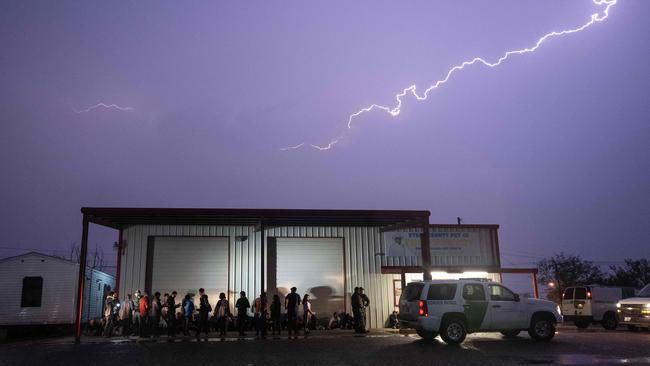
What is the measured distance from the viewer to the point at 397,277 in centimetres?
2341

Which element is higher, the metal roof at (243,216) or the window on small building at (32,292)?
the metal roof at (243,216)

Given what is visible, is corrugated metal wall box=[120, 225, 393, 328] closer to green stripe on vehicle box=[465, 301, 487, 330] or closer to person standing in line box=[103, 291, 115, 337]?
person standing in line box=[103, 291, 115, 337]

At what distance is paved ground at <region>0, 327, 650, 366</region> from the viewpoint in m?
11.2

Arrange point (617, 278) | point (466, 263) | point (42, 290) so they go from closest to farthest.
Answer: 1. point (42, 290)
2. point (466, 263)
3. point (617, 278)

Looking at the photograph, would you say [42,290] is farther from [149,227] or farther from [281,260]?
[281,260]

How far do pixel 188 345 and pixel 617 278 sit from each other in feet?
178

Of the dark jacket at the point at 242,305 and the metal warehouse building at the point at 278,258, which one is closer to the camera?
the dark jacket at the point at 242,305

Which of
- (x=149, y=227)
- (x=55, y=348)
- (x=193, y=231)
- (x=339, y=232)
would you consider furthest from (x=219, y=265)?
(x=55, y=348)

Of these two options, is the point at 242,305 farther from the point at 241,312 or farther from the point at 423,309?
the point at 423,309

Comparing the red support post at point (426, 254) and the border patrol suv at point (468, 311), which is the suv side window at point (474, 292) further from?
the red support post at point (426, 254)

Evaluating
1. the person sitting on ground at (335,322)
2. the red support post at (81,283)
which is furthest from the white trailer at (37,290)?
the person sitting on ground at (335,322)

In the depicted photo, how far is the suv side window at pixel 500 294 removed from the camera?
15461 mm

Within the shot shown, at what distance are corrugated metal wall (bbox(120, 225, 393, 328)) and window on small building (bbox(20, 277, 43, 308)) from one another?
10.4ft

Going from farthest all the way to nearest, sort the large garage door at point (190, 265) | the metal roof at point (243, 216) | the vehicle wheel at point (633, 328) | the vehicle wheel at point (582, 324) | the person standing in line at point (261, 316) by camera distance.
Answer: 1. the vehicle wheel at point (582, 324)
2. the large garage door at point (190, 265)
3. the vehicle wheel at point (633, 328)
4. the metal roof at point (243, 216)
5. the person standing in line at point (261, 316)
